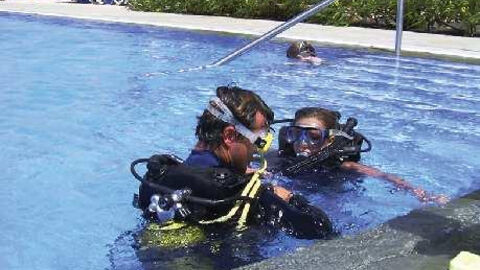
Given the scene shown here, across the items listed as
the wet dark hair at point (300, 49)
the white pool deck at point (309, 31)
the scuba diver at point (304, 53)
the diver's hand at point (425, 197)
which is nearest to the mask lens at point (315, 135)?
the diver's hand at point (425, 197)

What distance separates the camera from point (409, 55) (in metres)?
11.7

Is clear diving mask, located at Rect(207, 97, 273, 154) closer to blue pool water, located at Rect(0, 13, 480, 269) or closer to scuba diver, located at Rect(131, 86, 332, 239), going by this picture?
scuba diver, located at Rect(131, 86, 332, 239)

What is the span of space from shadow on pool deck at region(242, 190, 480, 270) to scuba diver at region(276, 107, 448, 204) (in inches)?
58.9

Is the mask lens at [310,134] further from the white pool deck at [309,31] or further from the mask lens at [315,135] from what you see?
the white pool deck at [309,31]

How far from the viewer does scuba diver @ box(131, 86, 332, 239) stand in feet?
11.6

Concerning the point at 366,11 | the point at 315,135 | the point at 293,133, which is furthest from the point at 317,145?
the point at 366,11

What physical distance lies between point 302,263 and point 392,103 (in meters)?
5.98

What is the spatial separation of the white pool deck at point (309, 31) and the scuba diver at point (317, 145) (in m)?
6.23

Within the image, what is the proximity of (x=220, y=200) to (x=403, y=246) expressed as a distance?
0.85 meters

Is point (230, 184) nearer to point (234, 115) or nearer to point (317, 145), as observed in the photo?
point (234, 115)

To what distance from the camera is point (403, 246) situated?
3199mm

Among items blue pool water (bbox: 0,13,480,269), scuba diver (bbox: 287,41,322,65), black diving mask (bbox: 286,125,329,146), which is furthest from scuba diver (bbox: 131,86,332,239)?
scuba diver (bbox: 287,41,322,65)

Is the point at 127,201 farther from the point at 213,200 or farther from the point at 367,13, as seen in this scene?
the point at 367,13

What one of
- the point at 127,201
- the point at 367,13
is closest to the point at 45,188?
the point at 127,201
